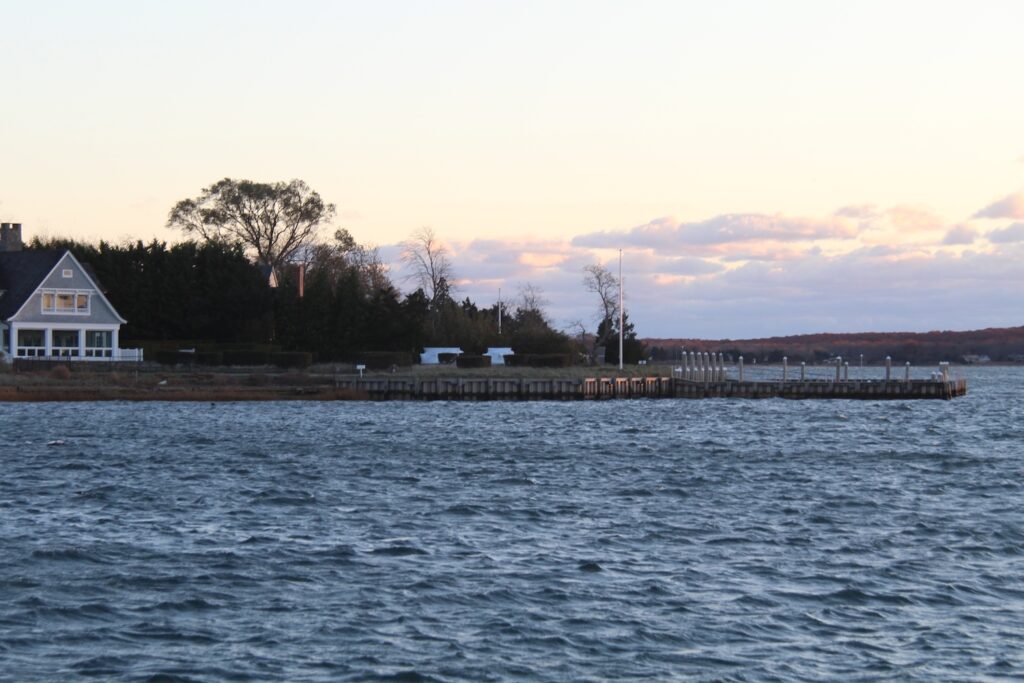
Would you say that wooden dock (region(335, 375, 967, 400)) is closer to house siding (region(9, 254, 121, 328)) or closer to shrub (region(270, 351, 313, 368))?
shrub (region(270, 351, 313, 368))

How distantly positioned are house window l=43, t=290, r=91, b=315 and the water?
46236 mm

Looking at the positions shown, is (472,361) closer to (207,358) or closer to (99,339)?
(207,358)

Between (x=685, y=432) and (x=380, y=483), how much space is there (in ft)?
72.4

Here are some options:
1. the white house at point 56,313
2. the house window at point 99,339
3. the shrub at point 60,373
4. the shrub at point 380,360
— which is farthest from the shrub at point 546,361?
the shrub at point 60,373

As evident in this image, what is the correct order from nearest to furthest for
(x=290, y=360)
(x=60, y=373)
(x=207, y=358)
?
(x=60, y=373)
(x=207, y=358)
(x=290, y=360)

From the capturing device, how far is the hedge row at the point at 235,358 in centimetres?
7956

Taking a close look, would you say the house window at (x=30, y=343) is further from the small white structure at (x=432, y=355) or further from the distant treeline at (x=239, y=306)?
the small white structure at (x=432, y=355)

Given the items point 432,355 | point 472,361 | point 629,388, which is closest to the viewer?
point 629,388

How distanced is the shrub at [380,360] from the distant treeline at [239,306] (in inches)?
33.1

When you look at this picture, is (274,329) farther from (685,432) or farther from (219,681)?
(219,681)

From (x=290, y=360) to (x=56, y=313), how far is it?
15.9 metres

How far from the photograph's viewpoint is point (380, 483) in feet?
105

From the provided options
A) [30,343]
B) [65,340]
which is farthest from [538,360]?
[30,343]

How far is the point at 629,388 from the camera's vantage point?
79.4 meters
